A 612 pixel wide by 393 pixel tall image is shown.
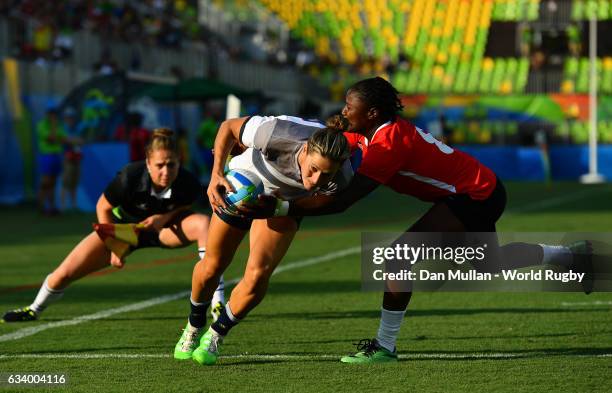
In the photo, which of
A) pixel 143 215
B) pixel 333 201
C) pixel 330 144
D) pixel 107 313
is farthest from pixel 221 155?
pixel 107 313

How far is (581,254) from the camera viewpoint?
26.8ft

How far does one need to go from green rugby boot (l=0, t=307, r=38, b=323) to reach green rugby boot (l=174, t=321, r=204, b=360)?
85.4 inches

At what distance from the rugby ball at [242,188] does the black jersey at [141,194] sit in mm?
2098

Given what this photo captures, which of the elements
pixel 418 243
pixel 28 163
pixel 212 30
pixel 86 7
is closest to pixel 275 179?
pixel 418 243

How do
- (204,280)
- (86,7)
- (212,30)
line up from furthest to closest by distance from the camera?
(212,30) → (86,7) → (204,280)

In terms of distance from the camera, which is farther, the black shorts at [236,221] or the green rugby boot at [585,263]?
the green rugby boot at [585,263]

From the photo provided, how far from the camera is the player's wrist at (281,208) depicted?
6.77 meters

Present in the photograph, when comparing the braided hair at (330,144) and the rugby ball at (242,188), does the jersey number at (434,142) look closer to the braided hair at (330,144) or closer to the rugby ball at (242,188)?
the braided hair at (330,144)

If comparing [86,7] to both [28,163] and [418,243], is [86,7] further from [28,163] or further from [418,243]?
[418,243]

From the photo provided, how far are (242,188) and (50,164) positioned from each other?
16.2 m

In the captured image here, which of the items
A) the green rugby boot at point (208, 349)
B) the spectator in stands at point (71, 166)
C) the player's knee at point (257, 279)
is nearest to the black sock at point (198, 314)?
the green rugby boot at point (208, 349)

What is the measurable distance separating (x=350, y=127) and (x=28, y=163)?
19.1m

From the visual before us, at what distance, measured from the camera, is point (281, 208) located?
6.78 meters

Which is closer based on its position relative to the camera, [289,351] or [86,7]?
[289,351]
